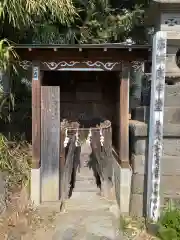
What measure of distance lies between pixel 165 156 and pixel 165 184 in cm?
45

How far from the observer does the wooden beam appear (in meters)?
5.85

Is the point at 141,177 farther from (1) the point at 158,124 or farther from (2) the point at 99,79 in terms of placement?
(2) the point at 99,79

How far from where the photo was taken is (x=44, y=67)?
5.88 metres

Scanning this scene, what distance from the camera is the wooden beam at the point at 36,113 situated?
5852 millimetres

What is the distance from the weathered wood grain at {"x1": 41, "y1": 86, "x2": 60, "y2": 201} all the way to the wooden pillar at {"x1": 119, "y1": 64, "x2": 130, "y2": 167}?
40.9 inches

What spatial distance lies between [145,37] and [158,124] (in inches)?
295

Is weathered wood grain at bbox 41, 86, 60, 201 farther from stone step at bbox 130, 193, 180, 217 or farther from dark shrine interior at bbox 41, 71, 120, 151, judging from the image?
dark shrine interior at bbox 41, 71, 120, 151

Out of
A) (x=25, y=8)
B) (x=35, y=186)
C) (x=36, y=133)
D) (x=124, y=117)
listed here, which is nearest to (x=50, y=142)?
(x=36, y=133)

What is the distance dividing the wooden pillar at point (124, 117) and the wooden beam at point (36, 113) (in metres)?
1.35

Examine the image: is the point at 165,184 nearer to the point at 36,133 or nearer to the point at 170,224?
the point at 170,224

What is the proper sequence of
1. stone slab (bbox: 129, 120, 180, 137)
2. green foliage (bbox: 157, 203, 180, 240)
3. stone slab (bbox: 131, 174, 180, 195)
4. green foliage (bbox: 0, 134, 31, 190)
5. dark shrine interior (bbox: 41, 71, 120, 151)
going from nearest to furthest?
green foliage (bbox: 157, 203, 180, 240) < stone slab (bbox: 129, 120, 180, 137) < stone slab (bbox: 131, 174, 180, 195) < green foliage (bbox: 0, 134, 31, 190) < dark shrine interior (bbox: 41, 71, 120, 151)

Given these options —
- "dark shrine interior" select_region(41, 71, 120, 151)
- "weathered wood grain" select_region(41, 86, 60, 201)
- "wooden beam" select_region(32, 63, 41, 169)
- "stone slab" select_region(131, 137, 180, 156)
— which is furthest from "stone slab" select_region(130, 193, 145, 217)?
"dark shrine interior" select_region(41, 71, 120, 151)

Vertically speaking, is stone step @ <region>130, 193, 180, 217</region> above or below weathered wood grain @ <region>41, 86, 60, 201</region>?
below

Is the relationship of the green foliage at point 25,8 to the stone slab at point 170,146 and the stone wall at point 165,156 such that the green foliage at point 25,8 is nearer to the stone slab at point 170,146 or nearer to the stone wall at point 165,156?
the stone wall at point 165,156
